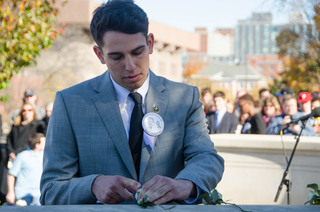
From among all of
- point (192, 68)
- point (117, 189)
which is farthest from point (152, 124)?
point (192, 68)

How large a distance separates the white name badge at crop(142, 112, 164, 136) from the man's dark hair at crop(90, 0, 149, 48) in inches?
13.5

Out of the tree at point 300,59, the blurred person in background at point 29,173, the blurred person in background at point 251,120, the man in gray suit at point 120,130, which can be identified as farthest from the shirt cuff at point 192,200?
the tree at point 300,59

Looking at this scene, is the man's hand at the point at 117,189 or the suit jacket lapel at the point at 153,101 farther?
the suit jacket lapel at the point at 153,101

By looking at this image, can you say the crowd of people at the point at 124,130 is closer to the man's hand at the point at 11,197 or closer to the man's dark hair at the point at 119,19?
the man's dark hair at the point at 119,19

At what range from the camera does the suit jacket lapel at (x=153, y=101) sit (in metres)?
2.52

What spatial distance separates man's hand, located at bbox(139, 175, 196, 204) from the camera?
2117mm

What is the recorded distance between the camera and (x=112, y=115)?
256cm

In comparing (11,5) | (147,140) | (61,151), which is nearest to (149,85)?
(147,140)

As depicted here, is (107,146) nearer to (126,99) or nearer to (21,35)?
(126,99)

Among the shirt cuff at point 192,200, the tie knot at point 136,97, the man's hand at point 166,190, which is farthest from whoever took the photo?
the tie knot at point 136,97

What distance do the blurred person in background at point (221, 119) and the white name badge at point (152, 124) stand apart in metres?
7.61

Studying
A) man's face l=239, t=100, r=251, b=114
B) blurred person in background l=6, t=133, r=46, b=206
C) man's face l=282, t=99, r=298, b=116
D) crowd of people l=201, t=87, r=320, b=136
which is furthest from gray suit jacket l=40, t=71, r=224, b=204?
man's face l=239, t=100, r=251, b=114

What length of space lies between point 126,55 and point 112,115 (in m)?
0.28

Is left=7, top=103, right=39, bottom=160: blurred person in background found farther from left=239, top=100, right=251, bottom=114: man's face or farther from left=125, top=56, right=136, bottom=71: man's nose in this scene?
left=125, top=56, right=136, bottom=71: man's nose
